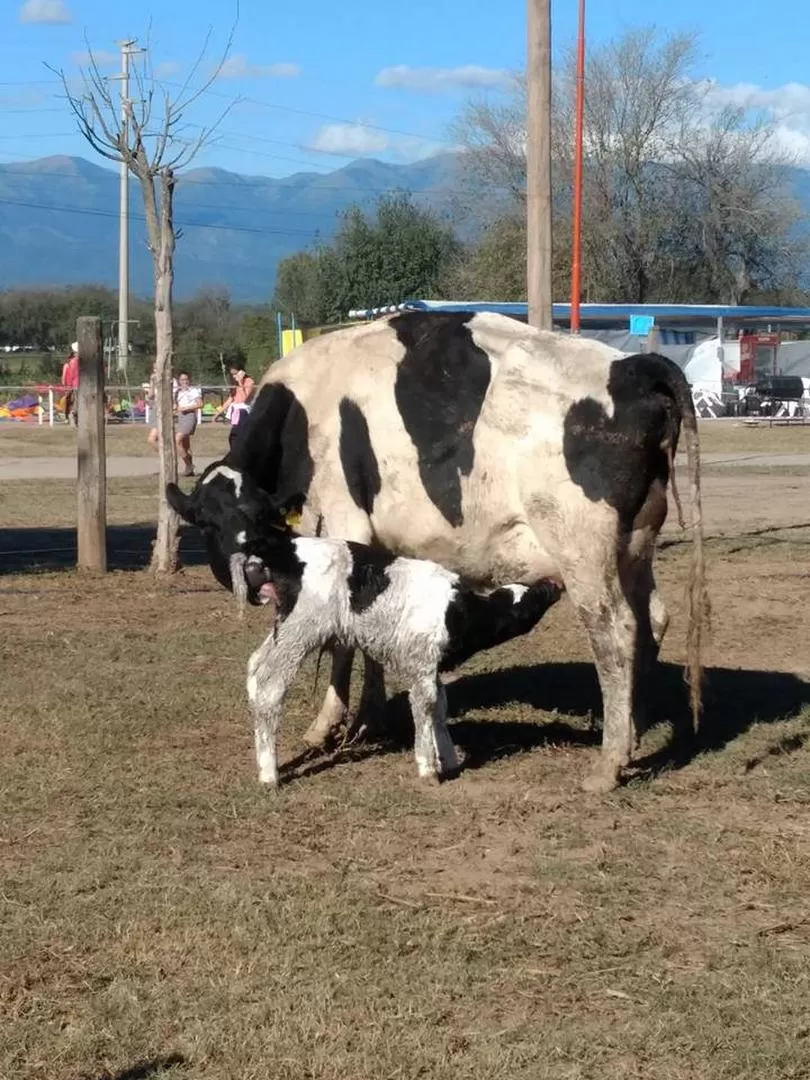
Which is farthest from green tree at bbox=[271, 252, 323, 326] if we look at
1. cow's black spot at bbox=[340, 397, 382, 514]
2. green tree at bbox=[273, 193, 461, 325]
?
cow's black spot at bbox=[340, 397, 382, 514]

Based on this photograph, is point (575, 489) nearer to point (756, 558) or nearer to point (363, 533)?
point (363, 533)

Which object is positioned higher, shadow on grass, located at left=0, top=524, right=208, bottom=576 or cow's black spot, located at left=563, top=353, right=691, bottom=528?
cow's black spot, located at left=563, top=353, right=691, bottom=528

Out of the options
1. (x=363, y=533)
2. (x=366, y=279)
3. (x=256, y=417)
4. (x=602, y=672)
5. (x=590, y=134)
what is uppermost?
(x=590, y=134)

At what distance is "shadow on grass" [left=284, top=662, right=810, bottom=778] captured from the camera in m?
8.08

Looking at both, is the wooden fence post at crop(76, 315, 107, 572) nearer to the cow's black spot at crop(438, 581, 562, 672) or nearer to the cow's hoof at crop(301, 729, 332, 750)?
the cow's hoof at crop(301, 729, 332, 750)

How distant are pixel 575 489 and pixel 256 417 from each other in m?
1.93

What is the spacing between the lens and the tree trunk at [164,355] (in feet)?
43.2

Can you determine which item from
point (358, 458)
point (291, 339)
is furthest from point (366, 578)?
point (291, 339)

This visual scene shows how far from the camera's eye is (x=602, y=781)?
7383 mm

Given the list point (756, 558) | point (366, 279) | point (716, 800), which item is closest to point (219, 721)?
point (716, 800)

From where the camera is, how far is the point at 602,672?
24.7 ft

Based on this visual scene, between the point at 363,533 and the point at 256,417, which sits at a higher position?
the point at 256,417

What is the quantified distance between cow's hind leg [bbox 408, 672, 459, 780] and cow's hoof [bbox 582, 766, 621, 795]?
66 cm

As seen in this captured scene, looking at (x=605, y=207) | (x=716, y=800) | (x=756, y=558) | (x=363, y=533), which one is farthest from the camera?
(x=605, y=207)
